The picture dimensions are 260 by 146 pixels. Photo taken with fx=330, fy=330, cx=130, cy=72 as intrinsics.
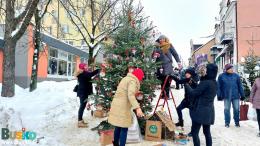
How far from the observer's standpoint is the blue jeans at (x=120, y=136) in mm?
→ 6328

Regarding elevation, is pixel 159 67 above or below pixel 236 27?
below

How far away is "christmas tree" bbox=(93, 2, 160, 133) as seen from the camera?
27.1ft

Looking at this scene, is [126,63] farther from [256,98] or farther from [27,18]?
[27,18]

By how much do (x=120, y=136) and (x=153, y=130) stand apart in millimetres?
1703

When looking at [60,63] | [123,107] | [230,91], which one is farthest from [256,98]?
[60,63]

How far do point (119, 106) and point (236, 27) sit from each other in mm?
34216

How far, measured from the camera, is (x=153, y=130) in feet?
25.9

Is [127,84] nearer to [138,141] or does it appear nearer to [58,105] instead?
[138,141]

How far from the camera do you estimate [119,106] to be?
6.29 meters

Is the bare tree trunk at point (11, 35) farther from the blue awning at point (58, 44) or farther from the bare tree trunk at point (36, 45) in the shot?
the blue awning at point (58, 44)

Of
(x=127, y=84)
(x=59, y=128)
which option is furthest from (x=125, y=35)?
(x=59, y=128)

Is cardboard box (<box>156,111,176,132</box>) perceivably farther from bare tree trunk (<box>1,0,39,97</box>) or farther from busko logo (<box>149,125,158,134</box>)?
bare tree trunk (<box>1,0,39,97</box>)

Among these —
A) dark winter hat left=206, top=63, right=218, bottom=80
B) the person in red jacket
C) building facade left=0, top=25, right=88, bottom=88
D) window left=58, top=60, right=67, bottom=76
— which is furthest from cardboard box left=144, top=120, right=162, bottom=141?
window left=58, top=60, right=67, bottom=76

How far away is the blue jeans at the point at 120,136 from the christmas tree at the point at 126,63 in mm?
1790
